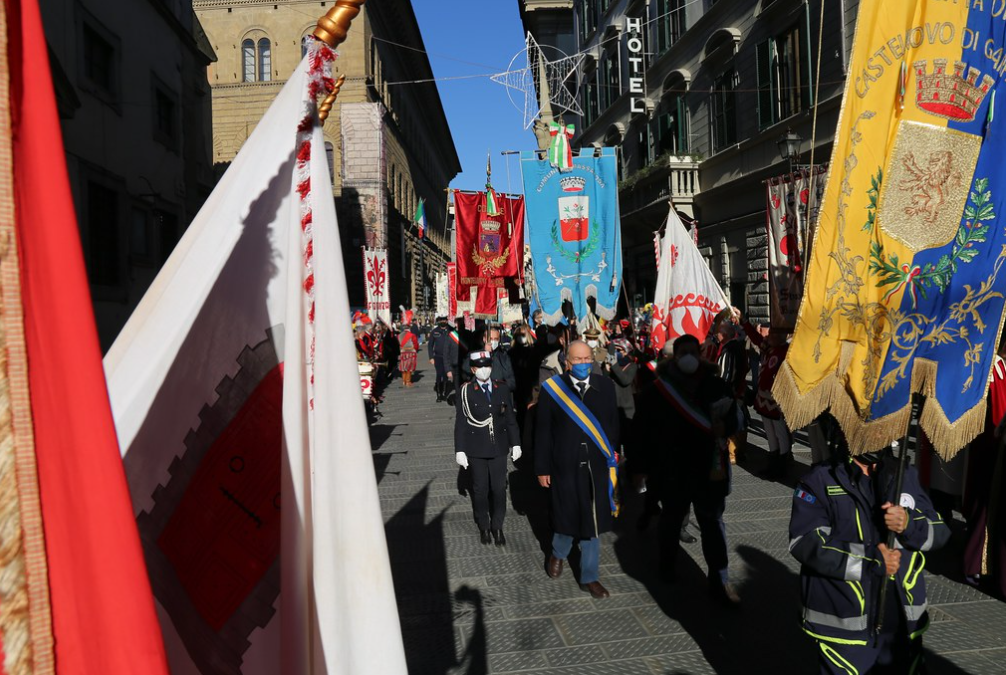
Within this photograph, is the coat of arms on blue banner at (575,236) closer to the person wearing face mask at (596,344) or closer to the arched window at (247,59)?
the person wearing face mask at (596,344)

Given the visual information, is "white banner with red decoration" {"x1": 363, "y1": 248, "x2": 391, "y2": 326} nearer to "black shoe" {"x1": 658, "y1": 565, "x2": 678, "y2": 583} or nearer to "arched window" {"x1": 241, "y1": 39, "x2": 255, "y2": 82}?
"black shoe" {"x1": 658, "y1": 565, "x2": 678, "y2": 583}

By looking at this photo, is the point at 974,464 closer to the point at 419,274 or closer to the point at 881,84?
the point at 881,84

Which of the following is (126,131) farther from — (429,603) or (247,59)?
(247,59)

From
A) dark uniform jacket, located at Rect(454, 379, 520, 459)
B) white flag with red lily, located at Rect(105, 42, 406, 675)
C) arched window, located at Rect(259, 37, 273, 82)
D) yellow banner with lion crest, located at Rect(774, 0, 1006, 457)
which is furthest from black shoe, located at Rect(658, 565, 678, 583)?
arched window, located at Rect(259, 37, 273, 82)

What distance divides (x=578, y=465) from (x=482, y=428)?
140cm

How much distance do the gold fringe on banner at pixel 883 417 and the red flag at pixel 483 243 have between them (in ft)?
39.3

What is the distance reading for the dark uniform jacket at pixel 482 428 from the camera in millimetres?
6855

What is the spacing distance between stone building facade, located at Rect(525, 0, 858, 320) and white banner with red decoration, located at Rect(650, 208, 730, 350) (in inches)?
158

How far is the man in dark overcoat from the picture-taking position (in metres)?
5.58

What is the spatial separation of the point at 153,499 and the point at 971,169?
3.19 m

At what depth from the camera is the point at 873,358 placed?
9.95 feet

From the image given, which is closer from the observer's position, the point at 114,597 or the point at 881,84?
the point at 114,597

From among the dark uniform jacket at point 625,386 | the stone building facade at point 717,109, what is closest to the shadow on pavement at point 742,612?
the dark uniform jacket at point 625,386

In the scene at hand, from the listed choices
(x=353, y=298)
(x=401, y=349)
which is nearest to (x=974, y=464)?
(x=401, y=349)
